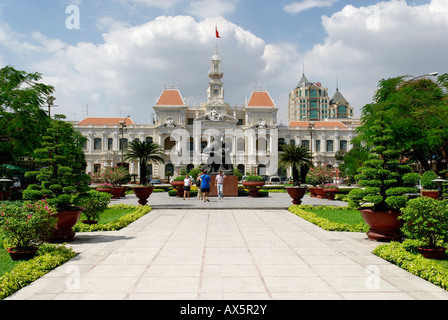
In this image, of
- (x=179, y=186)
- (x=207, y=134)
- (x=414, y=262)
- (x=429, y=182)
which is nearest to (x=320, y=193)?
(x=429, y=182)

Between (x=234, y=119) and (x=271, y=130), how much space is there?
6948 mm

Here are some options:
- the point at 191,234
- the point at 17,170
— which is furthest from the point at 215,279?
the point at 17,170

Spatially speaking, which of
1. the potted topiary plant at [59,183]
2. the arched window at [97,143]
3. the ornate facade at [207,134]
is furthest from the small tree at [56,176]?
the arched window at [97,143]

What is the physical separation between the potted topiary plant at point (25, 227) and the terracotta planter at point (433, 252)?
736cm

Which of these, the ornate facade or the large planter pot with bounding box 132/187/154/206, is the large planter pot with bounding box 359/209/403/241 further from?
the ornate facade

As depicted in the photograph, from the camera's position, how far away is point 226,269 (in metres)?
6.00

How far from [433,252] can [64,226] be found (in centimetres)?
796

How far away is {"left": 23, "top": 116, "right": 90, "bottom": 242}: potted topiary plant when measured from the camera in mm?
8383

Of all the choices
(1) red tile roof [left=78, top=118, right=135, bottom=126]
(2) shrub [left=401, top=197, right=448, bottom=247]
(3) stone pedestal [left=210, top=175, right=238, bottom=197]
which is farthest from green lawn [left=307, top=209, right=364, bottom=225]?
(1) red tile roof [left=78, top=118, right=135, bottom=126]

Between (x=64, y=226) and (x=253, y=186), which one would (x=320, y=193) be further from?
(x=64, y=226)

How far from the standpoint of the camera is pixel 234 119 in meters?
62.0
